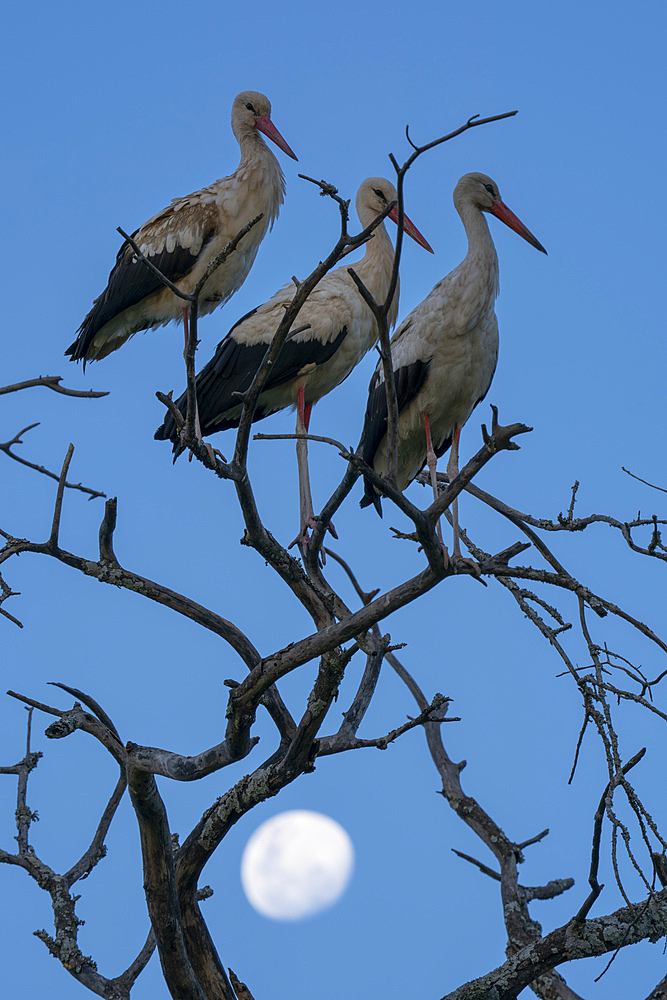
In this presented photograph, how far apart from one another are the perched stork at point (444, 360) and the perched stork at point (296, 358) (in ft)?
1.34

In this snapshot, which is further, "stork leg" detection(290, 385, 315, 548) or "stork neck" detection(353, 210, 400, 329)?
"stork neck" detection(353, 210, 400, 329)

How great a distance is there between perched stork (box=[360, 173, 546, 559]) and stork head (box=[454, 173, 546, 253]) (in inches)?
10.9

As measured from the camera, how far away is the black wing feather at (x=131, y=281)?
251 inches

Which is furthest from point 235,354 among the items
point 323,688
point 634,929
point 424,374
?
point 634,929

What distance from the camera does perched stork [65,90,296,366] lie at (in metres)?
6.44

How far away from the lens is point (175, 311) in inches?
260

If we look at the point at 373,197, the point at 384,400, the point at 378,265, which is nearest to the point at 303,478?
the point at 384,400

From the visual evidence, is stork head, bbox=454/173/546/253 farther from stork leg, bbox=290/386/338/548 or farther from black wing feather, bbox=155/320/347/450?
stork leg, bbox=290/386/338/548

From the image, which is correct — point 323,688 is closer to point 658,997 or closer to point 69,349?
point 658,997

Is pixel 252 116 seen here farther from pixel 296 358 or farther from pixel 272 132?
pixel 296 358

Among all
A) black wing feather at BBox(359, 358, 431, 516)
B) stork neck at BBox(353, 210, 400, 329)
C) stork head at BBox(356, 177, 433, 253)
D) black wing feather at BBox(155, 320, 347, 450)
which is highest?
Result: stork head at BBox(356, 177, 433, 253)

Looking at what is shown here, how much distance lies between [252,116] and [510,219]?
2.03m

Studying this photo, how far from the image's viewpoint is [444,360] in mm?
5527

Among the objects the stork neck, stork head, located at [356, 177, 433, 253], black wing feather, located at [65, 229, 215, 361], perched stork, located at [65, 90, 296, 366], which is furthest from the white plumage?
stork head, located at [356, 177, 433, 253]
